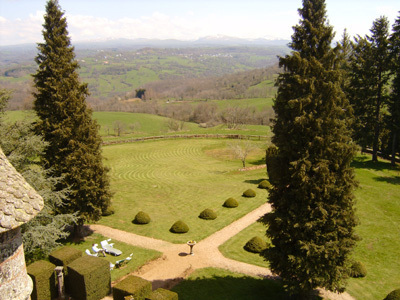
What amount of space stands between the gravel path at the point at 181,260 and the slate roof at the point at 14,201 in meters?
13.7

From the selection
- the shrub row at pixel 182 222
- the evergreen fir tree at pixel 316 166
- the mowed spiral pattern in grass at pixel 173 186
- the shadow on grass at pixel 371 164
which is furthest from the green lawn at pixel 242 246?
the shadow on grass at pixel 371 164

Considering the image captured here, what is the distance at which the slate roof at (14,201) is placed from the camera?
6.21 metres

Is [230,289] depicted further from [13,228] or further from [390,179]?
[390,179]

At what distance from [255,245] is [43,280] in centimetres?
1459

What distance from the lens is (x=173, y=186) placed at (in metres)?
40.1

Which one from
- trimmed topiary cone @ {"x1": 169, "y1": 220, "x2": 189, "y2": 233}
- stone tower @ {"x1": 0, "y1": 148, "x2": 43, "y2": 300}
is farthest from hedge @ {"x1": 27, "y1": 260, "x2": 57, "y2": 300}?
stone tower @ {"x1": 0, "y1": 148, "x2": 43, "y2": 300}

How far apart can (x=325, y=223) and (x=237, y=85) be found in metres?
180

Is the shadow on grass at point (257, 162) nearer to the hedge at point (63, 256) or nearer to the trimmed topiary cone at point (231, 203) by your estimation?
the trimmed topiary cone at point (231, 203)

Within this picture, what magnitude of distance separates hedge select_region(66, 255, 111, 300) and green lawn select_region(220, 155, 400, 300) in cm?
920

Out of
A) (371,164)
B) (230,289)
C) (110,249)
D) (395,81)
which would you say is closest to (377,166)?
(371,164)

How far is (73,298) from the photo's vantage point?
709 inches

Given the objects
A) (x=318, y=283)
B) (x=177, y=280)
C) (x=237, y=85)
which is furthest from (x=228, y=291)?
(x=237, y=85)

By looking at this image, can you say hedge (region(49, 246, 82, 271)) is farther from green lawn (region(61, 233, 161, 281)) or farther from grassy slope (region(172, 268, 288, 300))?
grassy slope (region(172, 268, 288, 300))

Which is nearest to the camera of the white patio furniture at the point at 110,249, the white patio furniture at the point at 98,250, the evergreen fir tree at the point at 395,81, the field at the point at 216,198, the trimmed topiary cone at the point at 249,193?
the field at the point at 216,198
